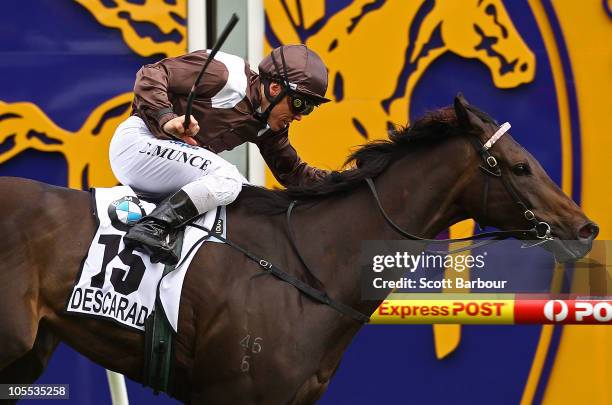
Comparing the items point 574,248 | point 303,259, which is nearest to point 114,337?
point 303,259

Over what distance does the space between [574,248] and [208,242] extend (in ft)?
4.57

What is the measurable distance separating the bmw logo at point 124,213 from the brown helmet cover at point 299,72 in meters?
0.75

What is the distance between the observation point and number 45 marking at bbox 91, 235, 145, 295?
3914 millimetres

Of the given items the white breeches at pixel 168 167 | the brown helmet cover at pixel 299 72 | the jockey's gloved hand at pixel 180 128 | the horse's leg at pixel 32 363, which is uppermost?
the brown helmet cover at pixel 299 72

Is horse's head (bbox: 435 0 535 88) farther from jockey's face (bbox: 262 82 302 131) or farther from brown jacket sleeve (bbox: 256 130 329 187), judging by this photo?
jockey's face (bbox: 262 82 302 131)

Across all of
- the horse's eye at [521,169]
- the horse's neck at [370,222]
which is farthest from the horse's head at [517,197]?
the horse's neck at [370,222]

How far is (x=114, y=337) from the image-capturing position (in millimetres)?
3969

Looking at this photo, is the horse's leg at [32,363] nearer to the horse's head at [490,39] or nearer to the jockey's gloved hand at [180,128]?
the jockey's gloved hand at [180,128]

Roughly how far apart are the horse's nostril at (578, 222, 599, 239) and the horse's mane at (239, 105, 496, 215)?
21.9 inches

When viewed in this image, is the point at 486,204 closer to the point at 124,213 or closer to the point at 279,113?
the point at 279,113

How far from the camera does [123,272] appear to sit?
3.92 m

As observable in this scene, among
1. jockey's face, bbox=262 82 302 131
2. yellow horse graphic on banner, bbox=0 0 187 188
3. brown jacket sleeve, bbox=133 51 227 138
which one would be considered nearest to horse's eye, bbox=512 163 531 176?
jockey's face, bbox=262 82 302 131

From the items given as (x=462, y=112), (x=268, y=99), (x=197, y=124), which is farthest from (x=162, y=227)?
(x=462, y=112)

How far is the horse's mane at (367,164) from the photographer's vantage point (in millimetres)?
4066
